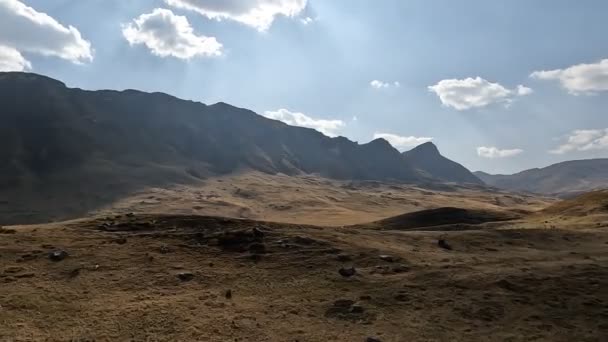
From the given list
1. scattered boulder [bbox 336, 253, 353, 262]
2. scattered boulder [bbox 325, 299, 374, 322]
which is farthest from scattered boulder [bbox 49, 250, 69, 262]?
scattered boulder [bbox 325, 299, 374, 322]

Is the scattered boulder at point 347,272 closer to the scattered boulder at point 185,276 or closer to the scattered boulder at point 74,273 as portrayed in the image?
the scattered boulder at point 185,276

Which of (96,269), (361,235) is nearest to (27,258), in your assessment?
(96,269)

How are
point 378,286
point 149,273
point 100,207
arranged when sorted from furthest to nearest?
point 100,207
point 149,273
point 378,286

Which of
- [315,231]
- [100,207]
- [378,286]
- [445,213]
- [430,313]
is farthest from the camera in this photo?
[100,207]

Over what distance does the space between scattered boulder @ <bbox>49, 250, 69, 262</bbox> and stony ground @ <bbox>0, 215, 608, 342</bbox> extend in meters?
0.09

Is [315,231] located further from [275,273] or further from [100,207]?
[100,207]

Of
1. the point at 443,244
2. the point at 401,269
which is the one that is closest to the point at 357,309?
the point at 401,269

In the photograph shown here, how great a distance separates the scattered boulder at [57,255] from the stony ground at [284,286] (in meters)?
0.09

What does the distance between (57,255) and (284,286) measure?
11.5 metres

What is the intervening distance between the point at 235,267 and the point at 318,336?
28.5 ft

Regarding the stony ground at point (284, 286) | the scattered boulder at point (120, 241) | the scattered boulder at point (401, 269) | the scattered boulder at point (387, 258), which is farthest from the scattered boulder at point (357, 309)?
the scattered boulder at point (120, 241)

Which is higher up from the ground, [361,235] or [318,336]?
[361,235]

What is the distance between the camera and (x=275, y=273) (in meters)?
24.8

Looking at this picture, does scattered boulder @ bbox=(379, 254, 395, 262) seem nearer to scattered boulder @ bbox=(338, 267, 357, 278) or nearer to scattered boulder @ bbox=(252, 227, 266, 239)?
scattered boulder @ bbox=(338, 267, 357, 278)
